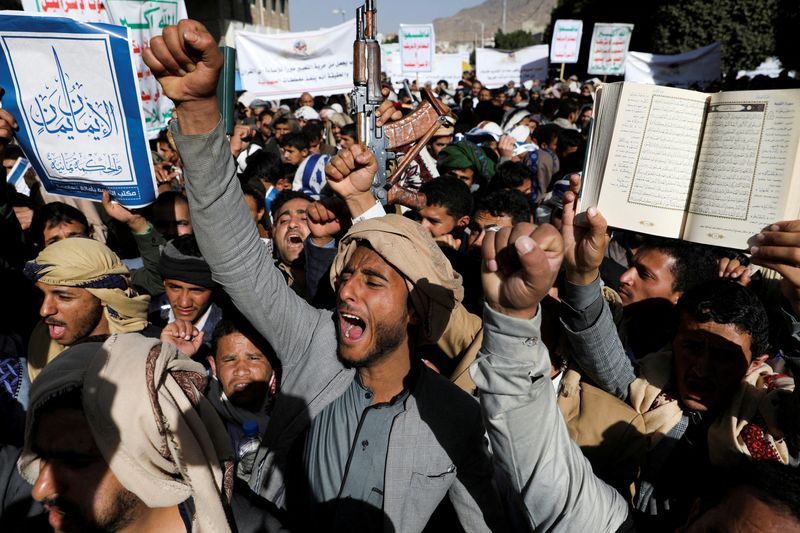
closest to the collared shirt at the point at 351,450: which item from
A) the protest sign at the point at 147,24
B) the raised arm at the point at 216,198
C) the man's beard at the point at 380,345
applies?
the man's beard at the point at 380,345

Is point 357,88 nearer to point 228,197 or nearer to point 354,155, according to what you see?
point 354,155

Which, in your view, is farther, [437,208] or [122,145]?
[437,208]

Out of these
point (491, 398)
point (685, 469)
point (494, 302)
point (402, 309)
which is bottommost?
point (685, 469)

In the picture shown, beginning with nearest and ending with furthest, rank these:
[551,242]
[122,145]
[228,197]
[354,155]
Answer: [551,242]
[228,197]
[354,155]
[122,145]

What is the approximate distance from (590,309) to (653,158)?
1.82 ft

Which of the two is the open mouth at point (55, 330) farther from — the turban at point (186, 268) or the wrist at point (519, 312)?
the wrist at point (519, 312)

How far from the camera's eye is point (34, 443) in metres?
1.53

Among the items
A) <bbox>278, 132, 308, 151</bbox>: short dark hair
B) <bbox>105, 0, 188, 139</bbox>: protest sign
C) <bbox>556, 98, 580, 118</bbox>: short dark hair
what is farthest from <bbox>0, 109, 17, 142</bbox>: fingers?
<bbox>556, 98, 580, 118</bbox>: short dark hair

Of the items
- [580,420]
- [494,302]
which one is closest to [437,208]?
[580,420]

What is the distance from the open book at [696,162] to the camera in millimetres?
1593

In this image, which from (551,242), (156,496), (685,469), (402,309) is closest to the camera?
(551,242)

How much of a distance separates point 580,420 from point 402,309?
2.58 feet

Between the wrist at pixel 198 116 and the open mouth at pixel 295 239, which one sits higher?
the wrist at pixel 198 116

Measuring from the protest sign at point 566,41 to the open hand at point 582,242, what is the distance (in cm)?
1441
